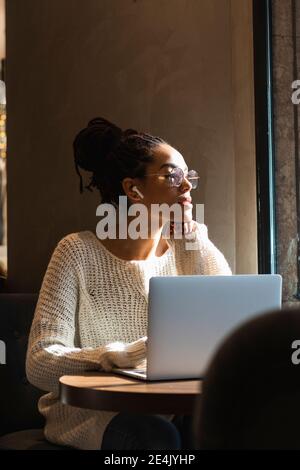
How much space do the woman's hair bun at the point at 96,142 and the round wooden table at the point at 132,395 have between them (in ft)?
3.02

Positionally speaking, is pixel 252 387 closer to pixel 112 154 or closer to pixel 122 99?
pixel 112 154

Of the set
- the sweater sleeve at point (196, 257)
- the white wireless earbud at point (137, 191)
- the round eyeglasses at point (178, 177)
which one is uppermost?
the round eyeglasses at point (178, 177)

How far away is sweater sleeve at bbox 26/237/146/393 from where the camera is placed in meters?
2.20

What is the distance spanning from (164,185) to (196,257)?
0.27 metres

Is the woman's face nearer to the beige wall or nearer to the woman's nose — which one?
the woman's nose

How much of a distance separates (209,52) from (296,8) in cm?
34

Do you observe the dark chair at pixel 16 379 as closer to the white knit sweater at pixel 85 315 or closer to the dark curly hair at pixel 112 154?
the white knit sweater at pixel 85 315

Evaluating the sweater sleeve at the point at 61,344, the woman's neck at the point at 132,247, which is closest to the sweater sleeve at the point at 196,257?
the woman's neck at the point at 132,247

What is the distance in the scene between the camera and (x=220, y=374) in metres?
1.01

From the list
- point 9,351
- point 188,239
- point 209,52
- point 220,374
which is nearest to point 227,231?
point 188,239

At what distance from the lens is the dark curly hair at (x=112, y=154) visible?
2703 millimetres

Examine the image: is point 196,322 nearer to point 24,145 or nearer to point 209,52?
point 209,52

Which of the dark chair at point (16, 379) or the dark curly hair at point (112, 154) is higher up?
the dark curly hair at point (112, 154)

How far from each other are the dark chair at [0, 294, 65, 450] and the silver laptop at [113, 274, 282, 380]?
77 cm
